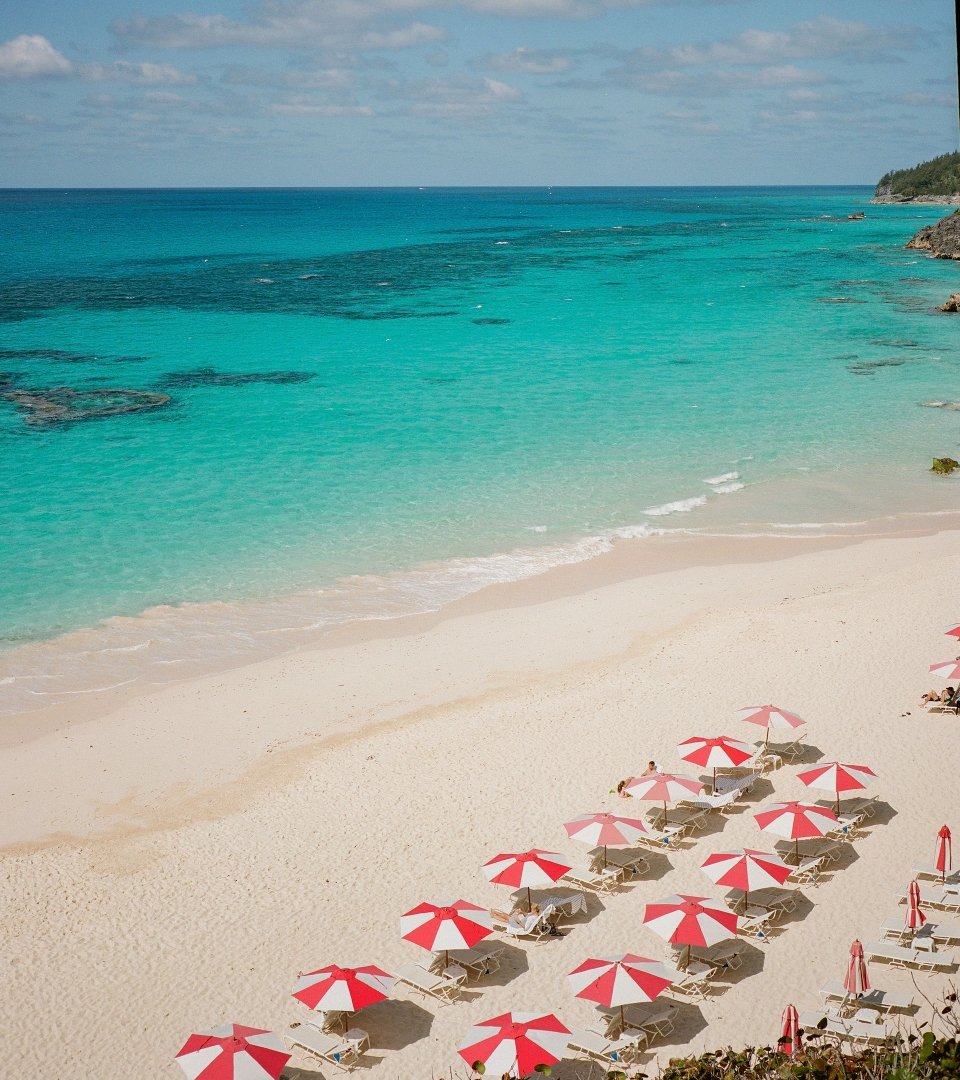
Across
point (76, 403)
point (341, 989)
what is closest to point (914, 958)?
point (341, 989)

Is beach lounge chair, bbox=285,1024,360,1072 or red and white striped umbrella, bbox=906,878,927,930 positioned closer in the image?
beach lounge chair, bbox=285,1024,360,1072

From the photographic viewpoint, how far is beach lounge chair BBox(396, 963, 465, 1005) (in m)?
12.8

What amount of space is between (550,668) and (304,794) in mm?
6180

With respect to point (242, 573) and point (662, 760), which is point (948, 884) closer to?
point (662, 760)

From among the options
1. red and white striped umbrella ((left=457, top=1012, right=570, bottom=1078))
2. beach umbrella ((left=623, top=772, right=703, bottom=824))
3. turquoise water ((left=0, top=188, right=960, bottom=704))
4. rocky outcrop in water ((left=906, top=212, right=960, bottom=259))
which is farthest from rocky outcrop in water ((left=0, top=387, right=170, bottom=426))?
rocky outcrop in water ((left=906, top=212, right=960, bottom=259))

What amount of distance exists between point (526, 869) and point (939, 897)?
521cm

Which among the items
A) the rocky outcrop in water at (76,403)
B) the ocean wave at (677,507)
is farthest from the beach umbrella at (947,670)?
the rocky outcrop in water at (76,403)

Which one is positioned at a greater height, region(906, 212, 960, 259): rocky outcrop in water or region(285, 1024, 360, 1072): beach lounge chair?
region(906, 212, 960, 259): rocky outcrop in water

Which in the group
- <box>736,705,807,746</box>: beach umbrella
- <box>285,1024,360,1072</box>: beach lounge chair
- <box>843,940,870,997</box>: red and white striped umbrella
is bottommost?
<box>285,1024,360,1072</box>: beach lounge chair

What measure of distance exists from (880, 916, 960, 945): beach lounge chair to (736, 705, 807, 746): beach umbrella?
4.37m

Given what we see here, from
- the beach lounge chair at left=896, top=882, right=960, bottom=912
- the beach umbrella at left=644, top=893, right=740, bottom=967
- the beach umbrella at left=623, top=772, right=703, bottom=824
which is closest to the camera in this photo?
the beach umbrella at left=644, top=893, right=740, bottom=967

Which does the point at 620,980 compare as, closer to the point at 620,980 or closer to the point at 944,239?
the point at 620,980

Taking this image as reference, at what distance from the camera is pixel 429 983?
12883 mm

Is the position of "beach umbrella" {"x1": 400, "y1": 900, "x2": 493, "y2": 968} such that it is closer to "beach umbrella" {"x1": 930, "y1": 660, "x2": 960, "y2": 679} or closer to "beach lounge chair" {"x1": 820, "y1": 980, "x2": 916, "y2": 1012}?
"beach lounge chair" {"x1": 820, "y1": 980, "x2": 916, "y2": 1012}
